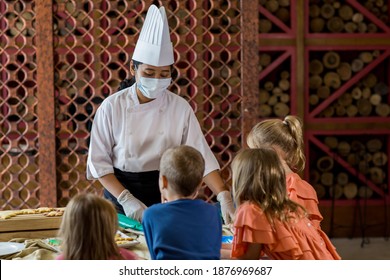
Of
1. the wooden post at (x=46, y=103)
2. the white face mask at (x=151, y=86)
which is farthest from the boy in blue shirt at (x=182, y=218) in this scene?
the wooden post at (x=46, y=103)

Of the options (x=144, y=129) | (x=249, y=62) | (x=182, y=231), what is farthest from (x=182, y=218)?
(x=249, y=62)

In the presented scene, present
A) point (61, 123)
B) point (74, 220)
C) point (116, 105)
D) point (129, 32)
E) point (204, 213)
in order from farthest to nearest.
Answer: point (129, 32), point (61, 123), point (116, 105), point (204, 213), point (74, 220)

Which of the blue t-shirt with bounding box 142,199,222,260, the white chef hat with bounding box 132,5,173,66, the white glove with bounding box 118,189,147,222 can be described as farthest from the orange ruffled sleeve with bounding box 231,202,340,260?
the white chef hat with bounding box 132,5,173,66

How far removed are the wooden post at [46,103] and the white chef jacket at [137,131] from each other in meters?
1.61

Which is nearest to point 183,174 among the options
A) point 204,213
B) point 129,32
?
point 204,213

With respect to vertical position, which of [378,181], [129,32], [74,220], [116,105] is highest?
[129,32]

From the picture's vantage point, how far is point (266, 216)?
2.28 metres

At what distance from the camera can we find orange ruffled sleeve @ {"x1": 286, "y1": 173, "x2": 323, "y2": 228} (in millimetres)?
2652

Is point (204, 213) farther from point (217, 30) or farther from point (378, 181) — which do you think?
point (378, 181)

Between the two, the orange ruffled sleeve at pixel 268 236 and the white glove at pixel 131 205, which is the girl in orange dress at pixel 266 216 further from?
the white glove at pixel 131 205

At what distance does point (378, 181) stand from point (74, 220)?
4.39m

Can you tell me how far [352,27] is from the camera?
5.63m

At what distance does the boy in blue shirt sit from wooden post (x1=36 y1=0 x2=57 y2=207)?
8.14ft

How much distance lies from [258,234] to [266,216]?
7 cm
